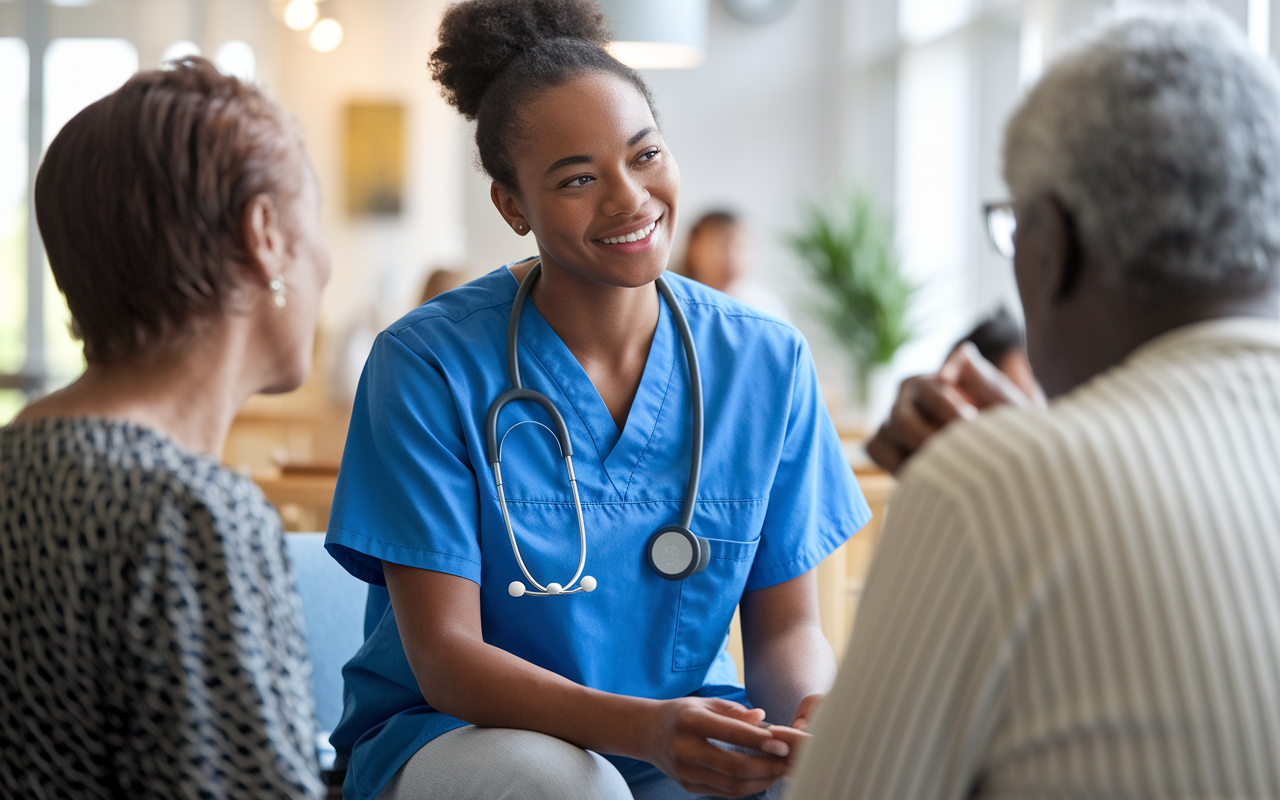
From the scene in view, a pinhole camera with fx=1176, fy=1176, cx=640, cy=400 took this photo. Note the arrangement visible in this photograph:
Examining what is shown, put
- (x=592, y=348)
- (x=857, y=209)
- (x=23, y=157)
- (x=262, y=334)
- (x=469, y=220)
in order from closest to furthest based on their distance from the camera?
(x=262, y=334), (x=592, y=348), (x=469, y=220), (x=857, y=209), (x=23, y=157)

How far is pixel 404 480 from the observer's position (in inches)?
47.6

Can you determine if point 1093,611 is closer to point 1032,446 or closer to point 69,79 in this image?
point 1032,446

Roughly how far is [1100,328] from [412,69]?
23.6ft

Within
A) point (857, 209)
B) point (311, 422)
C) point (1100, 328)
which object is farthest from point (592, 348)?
point (857, 209)

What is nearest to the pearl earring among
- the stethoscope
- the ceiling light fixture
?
the stethoscope

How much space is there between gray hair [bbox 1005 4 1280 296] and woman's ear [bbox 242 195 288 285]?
1.97 ft

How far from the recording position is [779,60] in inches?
229

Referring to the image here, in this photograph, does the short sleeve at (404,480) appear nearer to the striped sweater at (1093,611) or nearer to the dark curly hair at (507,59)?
the dark curly hair at (507,59)

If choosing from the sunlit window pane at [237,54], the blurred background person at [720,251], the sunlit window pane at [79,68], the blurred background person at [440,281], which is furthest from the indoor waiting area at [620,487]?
the sunlit window pane at [237,54]

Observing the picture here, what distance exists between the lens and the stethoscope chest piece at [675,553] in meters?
1.26

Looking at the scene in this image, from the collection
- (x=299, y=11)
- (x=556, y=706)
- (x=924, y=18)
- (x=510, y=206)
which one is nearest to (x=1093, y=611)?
(x=556, y=706)

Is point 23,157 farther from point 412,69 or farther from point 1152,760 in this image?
point 1152,760

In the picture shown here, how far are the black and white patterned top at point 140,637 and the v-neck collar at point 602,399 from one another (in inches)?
19.8

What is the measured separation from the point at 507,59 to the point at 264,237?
54cm
